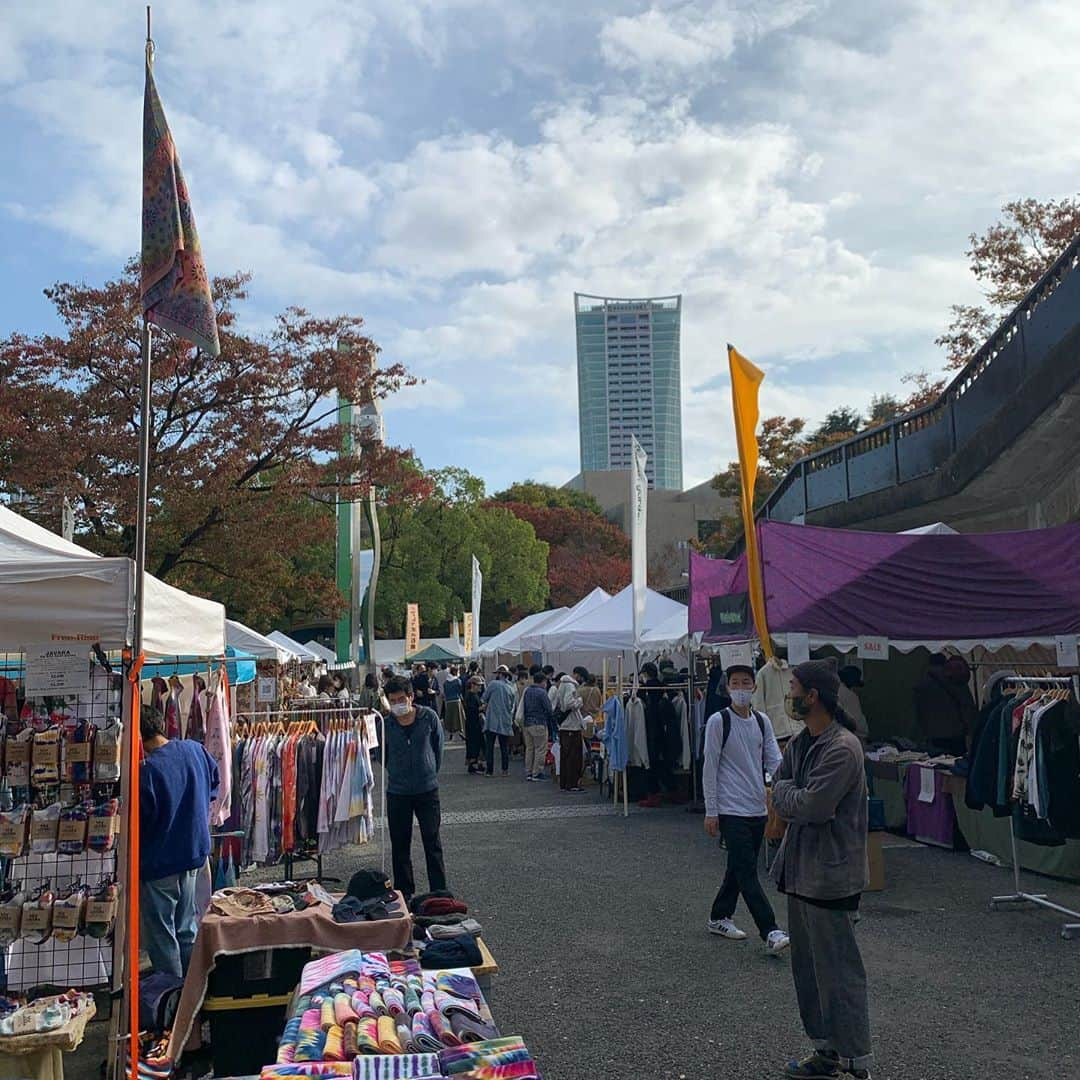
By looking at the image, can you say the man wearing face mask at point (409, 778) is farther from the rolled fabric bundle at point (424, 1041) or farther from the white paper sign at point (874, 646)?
the rolled fabric bundle at point (424, 1041)

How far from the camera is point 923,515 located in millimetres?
15828

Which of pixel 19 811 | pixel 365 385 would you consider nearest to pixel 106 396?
pixel 365 385

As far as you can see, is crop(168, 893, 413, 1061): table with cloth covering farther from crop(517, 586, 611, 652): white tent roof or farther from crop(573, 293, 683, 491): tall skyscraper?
crop(573, 293, 683, 491): tall skyscraper

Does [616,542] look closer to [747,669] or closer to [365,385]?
[365,385]

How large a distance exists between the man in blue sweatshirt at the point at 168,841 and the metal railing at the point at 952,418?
9.84m

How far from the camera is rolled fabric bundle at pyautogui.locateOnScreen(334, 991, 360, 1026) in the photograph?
3547 millimetres

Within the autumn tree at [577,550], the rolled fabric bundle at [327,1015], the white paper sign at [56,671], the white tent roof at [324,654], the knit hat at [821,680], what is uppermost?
the autumn tree at [577,550]

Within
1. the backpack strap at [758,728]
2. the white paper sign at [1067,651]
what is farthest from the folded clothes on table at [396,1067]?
the white paper sign at [1067,651]

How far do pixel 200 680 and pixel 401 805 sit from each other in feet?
7.48

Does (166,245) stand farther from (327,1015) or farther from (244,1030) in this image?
(244,1030)

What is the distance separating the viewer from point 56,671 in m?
4.52

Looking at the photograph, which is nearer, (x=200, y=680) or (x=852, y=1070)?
(x=852, y=1070)

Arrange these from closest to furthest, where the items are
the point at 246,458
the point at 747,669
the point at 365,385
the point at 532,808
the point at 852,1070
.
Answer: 1. the point at 852,1070
2. the point at 747,669
3. the point at 532,808
4. the point at 246,458
5. the point at 365,385

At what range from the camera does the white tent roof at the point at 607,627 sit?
654 inches
